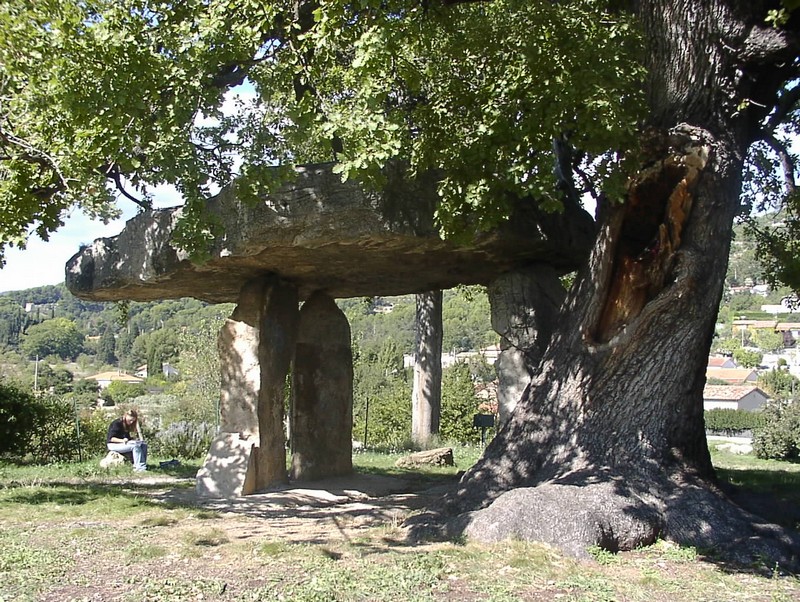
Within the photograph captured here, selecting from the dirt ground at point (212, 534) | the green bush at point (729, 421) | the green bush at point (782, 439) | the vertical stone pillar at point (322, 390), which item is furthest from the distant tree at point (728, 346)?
the dirt ground at point (212, 534)

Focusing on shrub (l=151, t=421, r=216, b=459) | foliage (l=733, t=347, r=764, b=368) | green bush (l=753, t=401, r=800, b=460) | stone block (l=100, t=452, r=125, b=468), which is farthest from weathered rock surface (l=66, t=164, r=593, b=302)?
foliage (l=733, t=347, r=764, b=368)

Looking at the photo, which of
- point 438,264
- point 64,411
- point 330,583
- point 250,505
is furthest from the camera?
point 64,411

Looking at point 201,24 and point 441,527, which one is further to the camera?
point 201,24

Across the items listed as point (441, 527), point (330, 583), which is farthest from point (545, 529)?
point (330, 583)

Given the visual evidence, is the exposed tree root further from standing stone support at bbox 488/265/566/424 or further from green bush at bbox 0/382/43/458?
green bush at bbox 0/382/43/458

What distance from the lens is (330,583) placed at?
5.31m

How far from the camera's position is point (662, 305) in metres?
7.19

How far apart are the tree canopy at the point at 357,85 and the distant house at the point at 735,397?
53.9 meters

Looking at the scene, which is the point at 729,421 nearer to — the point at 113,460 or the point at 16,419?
the point at 113,460

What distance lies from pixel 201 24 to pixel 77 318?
16640 centimetres

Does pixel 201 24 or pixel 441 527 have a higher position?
pixel 201 24

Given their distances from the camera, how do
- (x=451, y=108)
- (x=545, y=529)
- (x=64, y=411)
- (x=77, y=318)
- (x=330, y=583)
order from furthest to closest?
(x=77, y=318), (x=64, y=411), (x=451, y=108), (x=545, y=529), (x=330, y=583)

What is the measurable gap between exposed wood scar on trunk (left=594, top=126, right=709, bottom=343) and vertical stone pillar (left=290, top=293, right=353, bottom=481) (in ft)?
16.6

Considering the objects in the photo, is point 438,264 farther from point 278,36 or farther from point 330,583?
point 330,583
